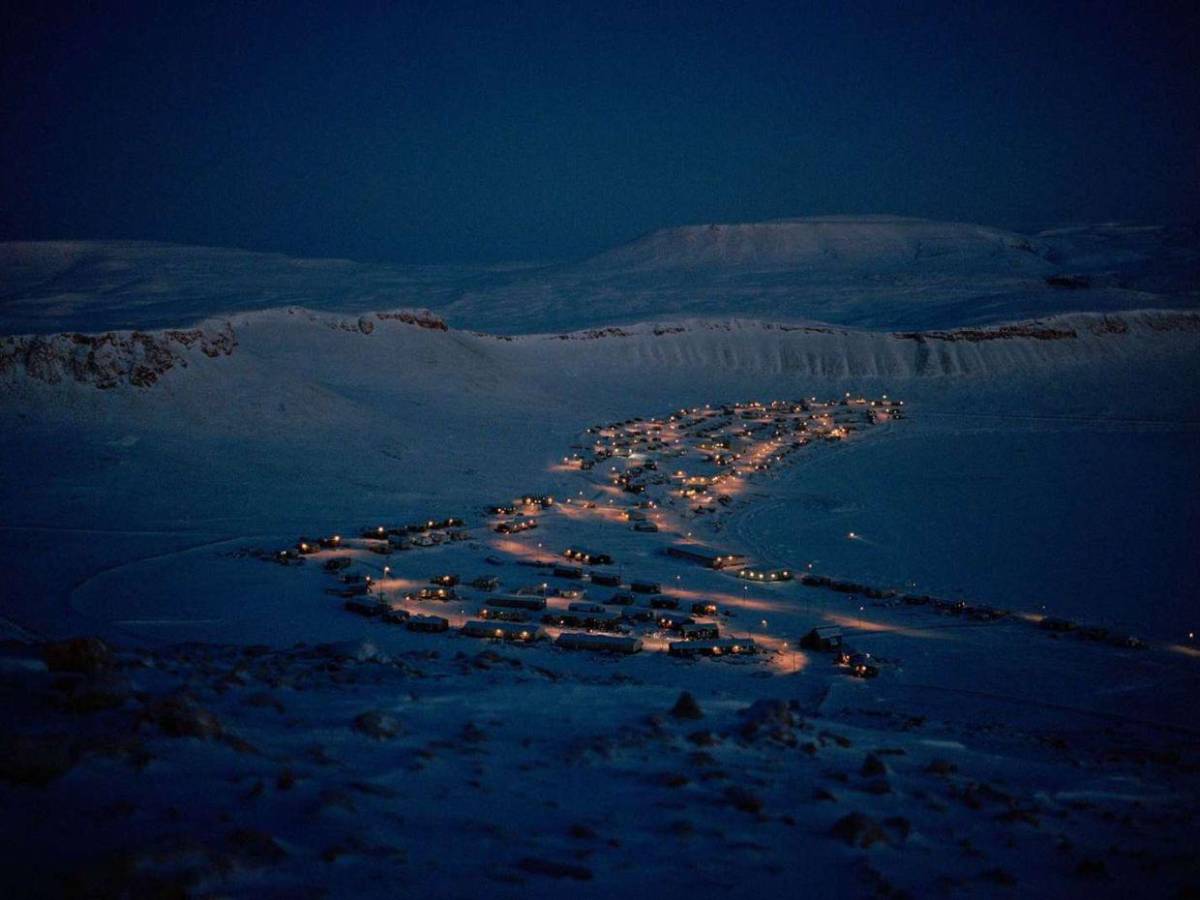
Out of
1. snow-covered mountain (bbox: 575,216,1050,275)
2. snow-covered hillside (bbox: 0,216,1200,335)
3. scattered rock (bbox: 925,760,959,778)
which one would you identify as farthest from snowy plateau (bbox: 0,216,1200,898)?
snow-covered mountain (bbox: 575,216,1050,275)

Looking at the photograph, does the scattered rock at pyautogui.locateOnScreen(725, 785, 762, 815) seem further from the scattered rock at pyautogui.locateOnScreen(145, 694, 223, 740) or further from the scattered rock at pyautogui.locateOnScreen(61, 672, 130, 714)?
the scattered rock at pyautogui.locateOnScreen(61, 672, 130, 714)

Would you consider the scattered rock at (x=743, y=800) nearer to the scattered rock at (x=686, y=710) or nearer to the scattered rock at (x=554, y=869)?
the scattered rock at (x=554, y=869)

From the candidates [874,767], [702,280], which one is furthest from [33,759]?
[702,280]

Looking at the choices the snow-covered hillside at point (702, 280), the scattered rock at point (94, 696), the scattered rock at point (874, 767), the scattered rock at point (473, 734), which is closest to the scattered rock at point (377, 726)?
the scattered rock at point (473, 734)

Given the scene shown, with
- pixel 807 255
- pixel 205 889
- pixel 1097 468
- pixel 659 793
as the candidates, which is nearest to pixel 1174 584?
pixel 1097 468

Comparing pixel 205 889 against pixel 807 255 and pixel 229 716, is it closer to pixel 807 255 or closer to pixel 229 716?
pixel 229 716

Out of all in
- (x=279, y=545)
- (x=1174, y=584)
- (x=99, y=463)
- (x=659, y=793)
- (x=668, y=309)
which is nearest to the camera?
(x=659, y=793)
